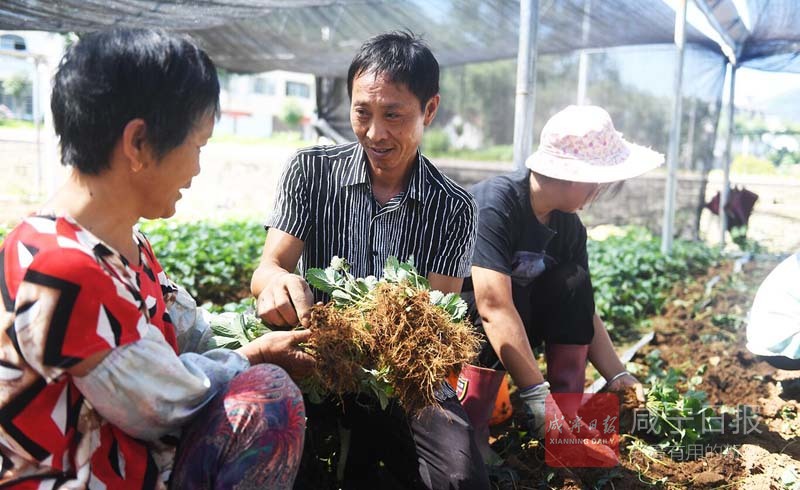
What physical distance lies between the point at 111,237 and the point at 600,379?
2.68 meters

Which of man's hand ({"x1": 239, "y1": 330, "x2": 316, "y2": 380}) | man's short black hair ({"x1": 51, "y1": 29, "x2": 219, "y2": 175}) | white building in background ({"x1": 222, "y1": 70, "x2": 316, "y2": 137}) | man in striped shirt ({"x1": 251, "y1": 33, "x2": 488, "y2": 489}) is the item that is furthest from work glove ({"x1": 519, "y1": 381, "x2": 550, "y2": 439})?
white building in background ({"x1": 222, "y1": 70, "x2": 316, "y2": 137})

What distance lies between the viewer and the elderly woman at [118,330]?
1277 millimetres

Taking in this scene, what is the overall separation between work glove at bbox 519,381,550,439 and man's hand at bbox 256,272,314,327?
1048mm

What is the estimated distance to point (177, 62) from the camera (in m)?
1.42

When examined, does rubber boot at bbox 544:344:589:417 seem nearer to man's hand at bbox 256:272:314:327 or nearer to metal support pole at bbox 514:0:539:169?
metal support pole at bbox 514:0:539:169

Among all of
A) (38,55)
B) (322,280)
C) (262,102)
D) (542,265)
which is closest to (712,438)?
(542,265)

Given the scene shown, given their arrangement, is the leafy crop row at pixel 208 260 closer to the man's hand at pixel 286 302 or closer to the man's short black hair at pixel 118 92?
the man's hand at pixel 286 302

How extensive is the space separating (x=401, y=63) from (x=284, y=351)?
999mm

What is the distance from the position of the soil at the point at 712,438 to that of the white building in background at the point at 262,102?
1683 inches

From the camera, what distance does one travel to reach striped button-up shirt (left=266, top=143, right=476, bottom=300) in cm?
236

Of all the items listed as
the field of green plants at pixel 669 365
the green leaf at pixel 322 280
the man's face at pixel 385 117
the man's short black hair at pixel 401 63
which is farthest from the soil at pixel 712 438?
the man's short black hair at pixel 401 63

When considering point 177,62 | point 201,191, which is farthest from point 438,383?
point 201,191

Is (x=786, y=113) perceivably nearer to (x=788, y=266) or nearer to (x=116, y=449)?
(x=788, y=266)

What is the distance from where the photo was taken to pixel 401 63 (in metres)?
2.21
